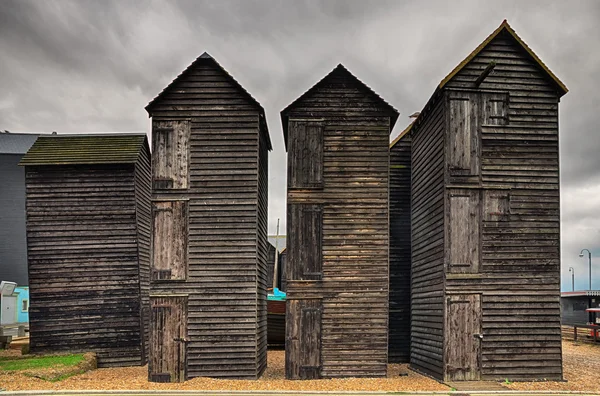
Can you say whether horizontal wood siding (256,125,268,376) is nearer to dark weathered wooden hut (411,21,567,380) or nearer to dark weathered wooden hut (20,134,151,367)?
dark weathered wooden hut (20,134,151,367)

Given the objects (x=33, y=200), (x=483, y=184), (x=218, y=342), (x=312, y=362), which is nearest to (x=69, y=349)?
(x=33, y=200)

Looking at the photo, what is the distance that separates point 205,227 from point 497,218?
972cm

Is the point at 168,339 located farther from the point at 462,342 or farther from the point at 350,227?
the point at 462,342

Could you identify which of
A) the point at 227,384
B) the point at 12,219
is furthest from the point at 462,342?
the point at 12,219

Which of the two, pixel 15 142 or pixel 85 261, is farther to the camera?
pixel 15 142

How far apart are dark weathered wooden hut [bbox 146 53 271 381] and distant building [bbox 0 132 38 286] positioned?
37883mm

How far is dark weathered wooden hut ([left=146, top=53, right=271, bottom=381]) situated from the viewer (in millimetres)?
19375

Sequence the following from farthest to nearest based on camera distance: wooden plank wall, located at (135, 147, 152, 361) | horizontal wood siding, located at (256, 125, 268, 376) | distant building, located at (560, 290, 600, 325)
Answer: distant building, located at (560, 290, 600, 325) < wooden plank wall, located at (135, 147, 152, 361) < horizontal wood siding, located at (256, 125, 268, 376)

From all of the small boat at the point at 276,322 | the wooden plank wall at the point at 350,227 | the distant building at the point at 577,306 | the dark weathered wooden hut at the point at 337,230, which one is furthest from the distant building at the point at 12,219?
the distant building at the point at 577,306

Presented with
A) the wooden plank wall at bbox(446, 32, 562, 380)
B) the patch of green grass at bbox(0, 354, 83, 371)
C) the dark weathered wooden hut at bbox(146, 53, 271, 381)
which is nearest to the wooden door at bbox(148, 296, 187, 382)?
the dark weathered wooden hut at bbox(146, 53, 271, 381)

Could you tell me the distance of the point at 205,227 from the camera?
19844 millimetres

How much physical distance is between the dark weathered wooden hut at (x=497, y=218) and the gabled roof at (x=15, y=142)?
44.6m

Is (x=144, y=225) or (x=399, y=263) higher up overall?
(x=144, y=225)

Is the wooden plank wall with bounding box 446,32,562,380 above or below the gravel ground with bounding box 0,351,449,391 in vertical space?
above
